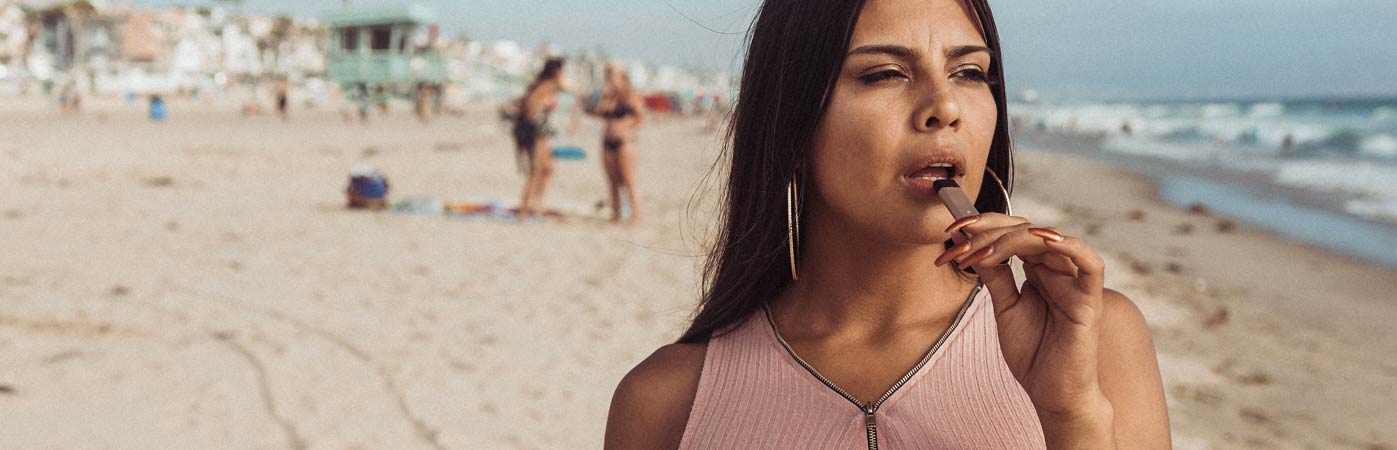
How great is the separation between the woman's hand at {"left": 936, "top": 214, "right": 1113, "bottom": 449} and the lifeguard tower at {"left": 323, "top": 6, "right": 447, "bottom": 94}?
37.0 meters

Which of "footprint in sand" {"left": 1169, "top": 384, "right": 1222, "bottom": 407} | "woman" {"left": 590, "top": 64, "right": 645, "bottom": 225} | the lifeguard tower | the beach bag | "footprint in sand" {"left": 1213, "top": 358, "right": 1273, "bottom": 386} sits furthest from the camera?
the lifeguard tower

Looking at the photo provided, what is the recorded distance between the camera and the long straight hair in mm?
1296

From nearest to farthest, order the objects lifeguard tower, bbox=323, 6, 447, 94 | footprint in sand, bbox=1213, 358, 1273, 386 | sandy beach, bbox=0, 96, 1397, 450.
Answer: sandy beach, bbox=0, 96, 1397, 450 < footprint in sand, bbox=1213, 358, 1273, 386 < lifeguard tower, bbox=323, 6, 447, 94

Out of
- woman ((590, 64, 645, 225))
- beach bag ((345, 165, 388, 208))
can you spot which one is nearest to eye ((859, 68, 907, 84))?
woman ((590, 64, 645, 225))

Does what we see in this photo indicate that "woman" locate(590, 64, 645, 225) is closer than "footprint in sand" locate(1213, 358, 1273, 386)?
No

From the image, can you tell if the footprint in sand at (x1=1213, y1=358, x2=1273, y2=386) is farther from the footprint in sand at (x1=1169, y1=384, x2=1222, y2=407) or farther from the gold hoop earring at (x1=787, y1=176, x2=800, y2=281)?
the gold hoop earring at (x1=787, y1=176, x2=800, y2=281)

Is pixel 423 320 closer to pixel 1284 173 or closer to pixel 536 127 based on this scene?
pixel 536 127

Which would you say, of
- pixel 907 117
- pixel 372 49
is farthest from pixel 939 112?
pixel 372 49

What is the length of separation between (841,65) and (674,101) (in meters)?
59.8

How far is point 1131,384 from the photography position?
50.1 inches

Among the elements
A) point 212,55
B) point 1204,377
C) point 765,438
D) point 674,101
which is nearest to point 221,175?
point 1204,377

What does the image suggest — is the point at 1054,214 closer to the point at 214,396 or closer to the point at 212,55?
the point at 214,396

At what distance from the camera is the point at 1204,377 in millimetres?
5199

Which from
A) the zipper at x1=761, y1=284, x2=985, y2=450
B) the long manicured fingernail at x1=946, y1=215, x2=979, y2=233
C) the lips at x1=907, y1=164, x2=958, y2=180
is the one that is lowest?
the zipper at x1=761, y1=284, x2=985, y2=450
